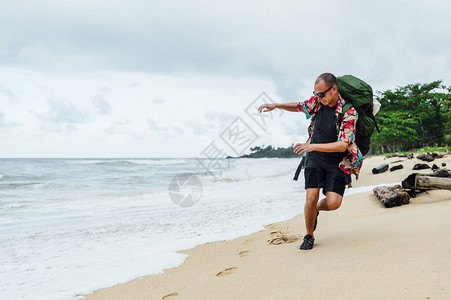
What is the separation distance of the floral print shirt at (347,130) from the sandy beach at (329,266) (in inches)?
29.7

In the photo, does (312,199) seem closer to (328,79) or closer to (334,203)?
(334,203)

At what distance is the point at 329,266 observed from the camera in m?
2.35

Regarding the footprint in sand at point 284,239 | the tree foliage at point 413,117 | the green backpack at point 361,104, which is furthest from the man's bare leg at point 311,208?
the tree foliage at point 413,117

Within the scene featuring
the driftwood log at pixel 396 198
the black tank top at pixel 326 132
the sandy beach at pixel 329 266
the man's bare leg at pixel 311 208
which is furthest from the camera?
the driftwood log at pixel 396 198

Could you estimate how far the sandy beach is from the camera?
6.16 ft

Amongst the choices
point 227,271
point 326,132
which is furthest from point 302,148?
point 227,271

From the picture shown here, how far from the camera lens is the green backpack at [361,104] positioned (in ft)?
9.21

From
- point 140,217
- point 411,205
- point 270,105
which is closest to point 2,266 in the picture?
point 140,217

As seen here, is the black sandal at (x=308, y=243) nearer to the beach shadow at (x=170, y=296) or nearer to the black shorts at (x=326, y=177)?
the black shorts at (x=326, y=177)

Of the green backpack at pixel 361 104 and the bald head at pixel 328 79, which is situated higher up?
the bald head at pixel 328 79

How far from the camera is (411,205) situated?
439 centimetres

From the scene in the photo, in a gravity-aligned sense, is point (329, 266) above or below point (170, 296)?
above

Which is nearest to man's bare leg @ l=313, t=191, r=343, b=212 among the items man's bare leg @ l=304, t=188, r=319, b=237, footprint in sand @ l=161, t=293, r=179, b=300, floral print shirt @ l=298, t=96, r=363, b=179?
man's bare leg @ l=304, t=188, r=319, b=237

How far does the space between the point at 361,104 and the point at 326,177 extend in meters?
0.82
